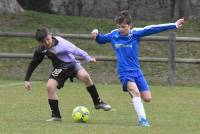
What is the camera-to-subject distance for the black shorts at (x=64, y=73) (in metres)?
Answer: 9.96

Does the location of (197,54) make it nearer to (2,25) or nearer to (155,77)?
(155,77)

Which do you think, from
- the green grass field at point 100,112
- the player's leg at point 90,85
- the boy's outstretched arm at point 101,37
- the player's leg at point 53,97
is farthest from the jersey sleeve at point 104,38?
the green grass field at point 100,112

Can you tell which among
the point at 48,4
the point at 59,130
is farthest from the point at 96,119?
the point at 48,4

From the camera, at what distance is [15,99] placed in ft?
41.4

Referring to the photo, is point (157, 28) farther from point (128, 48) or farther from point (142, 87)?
point (142, 87)

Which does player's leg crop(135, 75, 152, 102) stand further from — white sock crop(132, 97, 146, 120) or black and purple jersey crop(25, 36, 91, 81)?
black and purple jersey crop(25, 36, 91, 81)

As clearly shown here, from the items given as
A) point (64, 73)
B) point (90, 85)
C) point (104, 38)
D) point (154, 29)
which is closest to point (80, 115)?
point (64, 73)

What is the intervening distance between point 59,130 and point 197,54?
469 inches

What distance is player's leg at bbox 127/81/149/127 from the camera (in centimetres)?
902

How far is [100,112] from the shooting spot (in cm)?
1091

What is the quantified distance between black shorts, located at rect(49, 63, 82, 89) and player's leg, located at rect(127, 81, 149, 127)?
3.88ft

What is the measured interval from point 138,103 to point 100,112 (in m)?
1.89

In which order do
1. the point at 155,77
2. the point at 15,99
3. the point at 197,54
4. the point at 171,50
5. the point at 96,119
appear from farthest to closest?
the point at 197,54 → the point at 155,77 → the point at 171,50 → the point at 15,99 → the point at 96,119

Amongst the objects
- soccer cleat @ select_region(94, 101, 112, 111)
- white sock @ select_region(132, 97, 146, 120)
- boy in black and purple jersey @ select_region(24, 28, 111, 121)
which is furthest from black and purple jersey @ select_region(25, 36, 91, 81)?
white sock @ select_region(132, 97, 146, 120)
